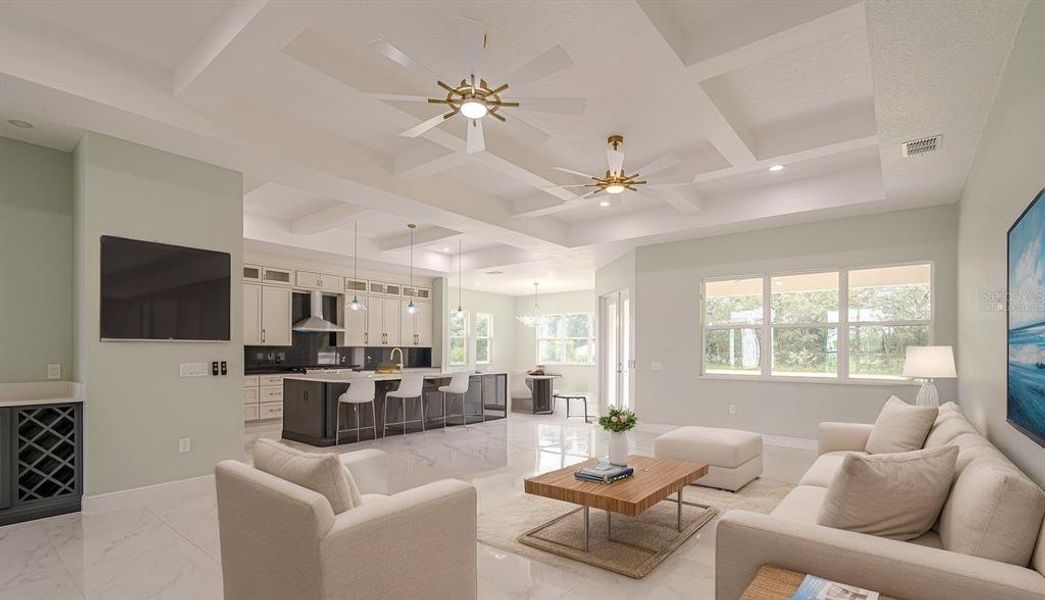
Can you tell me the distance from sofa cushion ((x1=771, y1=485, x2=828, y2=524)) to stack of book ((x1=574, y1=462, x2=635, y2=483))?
1.00m

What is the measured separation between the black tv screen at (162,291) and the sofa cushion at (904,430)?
5.12 meters

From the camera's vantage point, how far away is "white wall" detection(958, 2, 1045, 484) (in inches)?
81.6

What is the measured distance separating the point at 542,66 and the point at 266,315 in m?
7.15

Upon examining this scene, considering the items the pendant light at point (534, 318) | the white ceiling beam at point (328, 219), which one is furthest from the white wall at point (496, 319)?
the white ceiling beam at point (328, 219)

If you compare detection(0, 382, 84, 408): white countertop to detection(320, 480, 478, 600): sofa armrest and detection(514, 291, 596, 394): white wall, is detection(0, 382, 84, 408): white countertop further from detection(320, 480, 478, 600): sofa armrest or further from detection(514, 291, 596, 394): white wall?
detection(514, 291, 596, 394): white wall

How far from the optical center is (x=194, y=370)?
14.8ft

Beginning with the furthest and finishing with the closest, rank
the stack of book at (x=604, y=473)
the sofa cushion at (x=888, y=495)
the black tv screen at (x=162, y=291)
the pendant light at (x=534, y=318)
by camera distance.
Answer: the pendant light at (x=534, y=318) → the black tv screen at (x=162, y=291) → the stack of book at (x=604, y=473) → the sofa cushion at (x=888, y=495)

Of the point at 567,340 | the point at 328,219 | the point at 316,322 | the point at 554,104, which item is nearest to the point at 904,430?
the point at 554,104

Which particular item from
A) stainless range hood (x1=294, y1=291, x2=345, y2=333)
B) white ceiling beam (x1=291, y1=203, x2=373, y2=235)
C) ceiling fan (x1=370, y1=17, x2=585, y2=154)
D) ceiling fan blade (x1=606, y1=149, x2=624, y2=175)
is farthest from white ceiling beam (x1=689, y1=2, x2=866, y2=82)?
stainless range hood (x1=294, y1=291, x2=345, y2=333)

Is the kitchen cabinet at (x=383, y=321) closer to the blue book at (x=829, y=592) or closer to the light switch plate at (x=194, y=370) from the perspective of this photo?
the light switch plate at (x=194, y=370)

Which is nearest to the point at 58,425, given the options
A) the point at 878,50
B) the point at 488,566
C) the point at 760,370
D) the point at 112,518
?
the point at 112,518

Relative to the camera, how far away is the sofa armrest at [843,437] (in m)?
4.11

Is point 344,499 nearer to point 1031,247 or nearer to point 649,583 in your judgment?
point 649,583

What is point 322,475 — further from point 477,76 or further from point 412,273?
point 412,273
